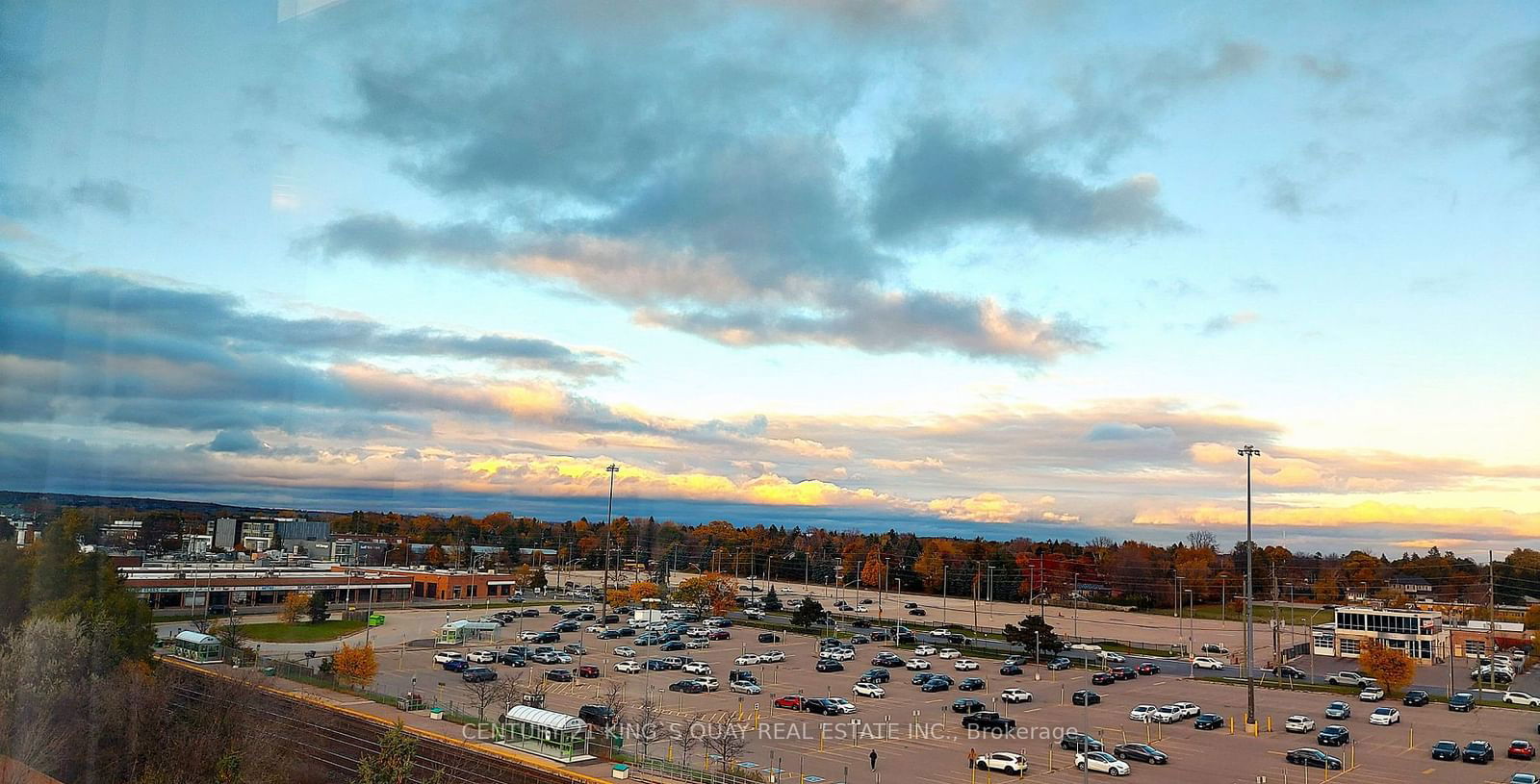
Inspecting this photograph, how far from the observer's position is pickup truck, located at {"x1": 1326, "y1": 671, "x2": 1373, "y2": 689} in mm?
18141

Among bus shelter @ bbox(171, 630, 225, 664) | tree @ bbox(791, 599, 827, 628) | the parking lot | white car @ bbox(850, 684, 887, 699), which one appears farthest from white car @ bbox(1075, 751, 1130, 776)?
tree @ bbox(791, 599, 827, 628)

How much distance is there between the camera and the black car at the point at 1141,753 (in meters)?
11.1

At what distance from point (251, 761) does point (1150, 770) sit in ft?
30.1

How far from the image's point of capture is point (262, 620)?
2270 cm

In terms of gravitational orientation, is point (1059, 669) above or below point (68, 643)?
below

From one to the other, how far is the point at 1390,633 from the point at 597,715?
1948 cm

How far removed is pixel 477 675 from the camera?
1619 centimetres

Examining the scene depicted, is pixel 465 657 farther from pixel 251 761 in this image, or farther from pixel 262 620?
pixel 251 761

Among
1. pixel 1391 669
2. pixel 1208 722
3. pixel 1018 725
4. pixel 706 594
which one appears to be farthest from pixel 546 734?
pixel 706 594

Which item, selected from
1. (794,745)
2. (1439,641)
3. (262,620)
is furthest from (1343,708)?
(262,620)

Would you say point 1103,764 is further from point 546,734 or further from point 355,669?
point 355,669

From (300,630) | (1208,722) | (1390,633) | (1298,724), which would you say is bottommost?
(300,630)

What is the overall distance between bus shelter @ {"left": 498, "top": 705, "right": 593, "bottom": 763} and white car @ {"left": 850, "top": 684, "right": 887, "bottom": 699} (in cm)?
639

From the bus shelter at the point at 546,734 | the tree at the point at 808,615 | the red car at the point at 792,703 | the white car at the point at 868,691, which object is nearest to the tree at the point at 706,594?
the tree at the point at 808,615
